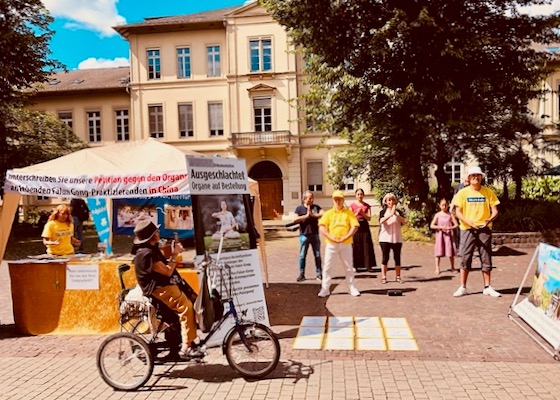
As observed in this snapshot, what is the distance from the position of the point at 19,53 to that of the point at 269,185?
16.8 m

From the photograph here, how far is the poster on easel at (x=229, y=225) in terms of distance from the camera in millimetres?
6414

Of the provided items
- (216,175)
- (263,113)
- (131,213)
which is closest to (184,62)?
(263,113)

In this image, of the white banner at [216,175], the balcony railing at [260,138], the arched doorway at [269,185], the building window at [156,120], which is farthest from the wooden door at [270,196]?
the white banner at [216,175]

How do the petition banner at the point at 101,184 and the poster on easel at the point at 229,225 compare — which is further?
the petition banner at the point at 101,184

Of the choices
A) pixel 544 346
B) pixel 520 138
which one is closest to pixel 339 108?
pixel 520 138

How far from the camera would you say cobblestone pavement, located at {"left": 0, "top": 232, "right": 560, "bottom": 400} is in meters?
5.09

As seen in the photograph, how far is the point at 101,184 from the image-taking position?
7.64m

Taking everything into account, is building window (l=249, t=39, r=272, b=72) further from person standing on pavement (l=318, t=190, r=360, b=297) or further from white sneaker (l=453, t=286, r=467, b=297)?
white sneaker (l=453, t=286, r=467, b=297)

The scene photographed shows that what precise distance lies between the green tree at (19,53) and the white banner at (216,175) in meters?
16.6

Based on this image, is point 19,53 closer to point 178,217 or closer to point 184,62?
point 178,217

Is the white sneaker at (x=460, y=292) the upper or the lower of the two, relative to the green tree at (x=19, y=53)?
lower

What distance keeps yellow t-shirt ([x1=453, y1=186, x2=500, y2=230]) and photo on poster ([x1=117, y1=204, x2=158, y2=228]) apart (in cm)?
853

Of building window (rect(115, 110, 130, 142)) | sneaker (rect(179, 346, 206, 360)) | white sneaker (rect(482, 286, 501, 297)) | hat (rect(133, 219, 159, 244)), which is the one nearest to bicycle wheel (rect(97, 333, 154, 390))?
sneaker (rect(179, 346, 206, 360))

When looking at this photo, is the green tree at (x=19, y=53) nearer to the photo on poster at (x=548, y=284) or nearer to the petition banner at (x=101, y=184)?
the petition banner at (x=101, y=184)
